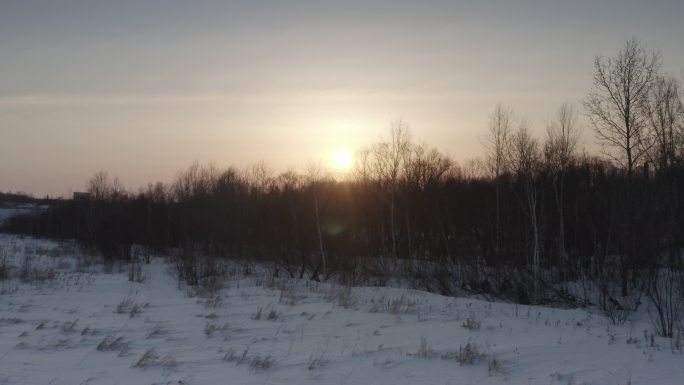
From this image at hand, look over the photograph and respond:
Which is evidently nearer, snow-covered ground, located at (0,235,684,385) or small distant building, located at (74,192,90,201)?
snow-covered ground, located at (0,235,684,385)

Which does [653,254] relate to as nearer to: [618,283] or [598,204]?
[618,283]

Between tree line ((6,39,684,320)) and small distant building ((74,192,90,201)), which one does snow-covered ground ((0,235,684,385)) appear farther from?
small distant building ((74,192,90,201))

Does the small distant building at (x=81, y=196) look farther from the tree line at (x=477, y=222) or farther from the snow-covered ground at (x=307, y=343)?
the snow-covered ground at (x=307, y=343)

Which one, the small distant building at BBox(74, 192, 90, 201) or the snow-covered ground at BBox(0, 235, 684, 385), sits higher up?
the small distant building at BBox(74, 192, 90, 201)

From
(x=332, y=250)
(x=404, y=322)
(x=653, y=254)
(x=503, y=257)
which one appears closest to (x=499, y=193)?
(x=503, y=257)

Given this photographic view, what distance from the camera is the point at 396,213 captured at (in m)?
40.7

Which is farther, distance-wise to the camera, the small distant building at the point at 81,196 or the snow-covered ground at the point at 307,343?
the small distant building at the point at 81,196

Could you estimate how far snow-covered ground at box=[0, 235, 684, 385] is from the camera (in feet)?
21.2

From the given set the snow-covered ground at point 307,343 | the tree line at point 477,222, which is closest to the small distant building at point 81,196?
the tree line at point 477,222

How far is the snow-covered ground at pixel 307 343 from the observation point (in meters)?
6.46

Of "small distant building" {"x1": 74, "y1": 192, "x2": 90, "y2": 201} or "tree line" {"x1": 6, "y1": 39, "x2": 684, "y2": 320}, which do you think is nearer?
"tree line" {"x1": 6, "y1": 39, "x2": 684, "y2": 320}

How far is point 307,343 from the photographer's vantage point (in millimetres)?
8461

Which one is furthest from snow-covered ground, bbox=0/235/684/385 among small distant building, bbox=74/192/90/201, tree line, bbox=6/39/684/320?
small distant building, bbox=74/192/90/201

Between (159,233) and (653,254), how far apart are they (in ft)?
125
